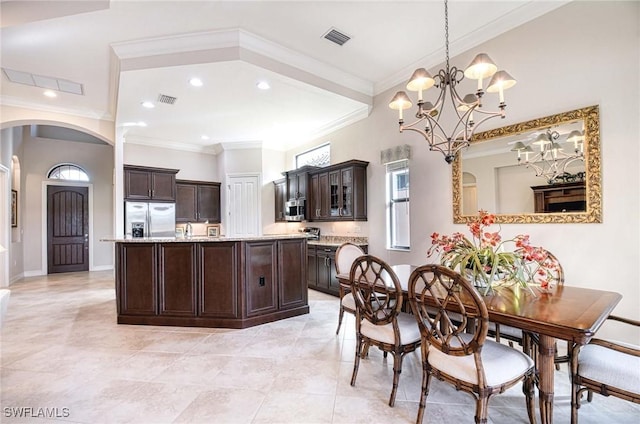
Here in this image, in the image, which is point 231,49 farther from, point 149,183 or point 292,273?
point 149,183

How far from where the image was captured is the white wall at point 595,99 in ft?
8.48

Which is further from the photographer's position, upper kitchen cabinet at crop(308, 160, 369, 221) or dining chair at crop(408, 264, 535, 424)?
upper kitchen cabinet at crop(308, 160, 369, 221)

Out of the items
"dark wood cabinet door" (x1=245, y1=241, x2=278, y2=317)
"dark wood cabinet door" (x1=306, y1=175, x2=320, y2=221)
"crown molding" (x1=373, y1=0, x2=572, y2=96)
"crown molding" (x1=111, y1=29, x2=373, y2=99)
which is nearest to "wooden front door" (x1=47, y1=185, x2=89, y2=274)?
"crown molding" (x1=111, y1=29, x2=373, y2=99)

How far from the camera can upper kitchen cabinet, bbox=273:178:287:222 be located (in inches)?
275

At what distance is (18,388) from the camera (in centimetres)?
238

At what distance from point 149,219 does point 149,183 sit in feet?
2.54

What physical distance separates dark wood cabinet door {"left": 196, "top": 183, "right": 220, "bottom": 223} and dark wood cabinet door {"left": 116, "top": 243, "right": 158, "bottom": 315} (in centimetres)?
353

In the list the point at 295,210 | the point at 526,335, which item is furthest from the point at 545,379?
the point at 295,210

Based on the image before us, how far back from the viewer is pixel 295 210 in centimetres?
645

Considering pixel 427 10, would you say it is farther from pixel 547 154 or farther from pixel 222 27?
pixel 222 27

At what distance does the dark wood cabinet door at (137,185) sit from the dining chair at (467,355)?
6239mm

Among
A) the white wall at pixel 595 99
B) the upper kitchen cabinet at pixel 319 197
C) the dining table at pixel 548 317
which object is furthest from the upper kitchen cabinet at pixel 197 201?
the dining table at pixel 548 317

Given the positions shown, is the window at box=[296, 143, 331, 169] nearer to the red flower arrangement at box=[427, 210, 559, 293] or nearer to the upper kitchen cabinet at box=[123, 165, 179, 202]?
the upper kitchen cabinet at box=[123, 165, 179, 202]

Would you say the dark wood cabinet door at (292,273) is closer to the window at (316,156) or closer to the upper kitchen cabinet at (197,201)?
the window at (316,156)
